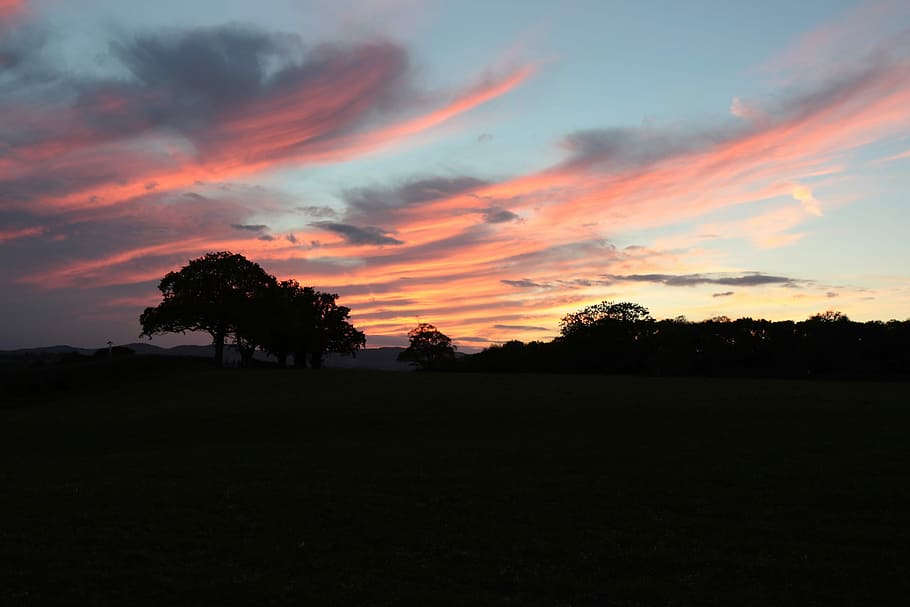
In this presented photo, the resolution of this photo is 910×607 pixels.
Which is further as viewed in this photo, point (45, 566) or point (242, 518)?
point (242, 518)

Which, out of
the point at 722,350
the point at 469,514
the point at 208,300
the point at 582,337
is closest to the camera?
the point at 469,514

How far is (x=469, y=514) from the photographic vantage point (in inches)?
868

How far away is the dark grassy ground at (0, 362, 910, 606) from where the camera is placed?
15.6 meters

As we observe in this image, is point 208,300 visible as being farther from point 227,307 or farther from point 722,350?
point 722,350

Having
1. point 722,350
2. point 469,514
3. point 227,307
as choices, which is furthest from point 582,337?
point 469,514

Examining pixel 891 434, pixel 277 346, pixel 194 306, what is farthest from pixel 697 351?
pixel 891 434

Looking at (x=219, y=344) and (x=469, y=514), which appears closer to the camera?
(x=469, y=514)

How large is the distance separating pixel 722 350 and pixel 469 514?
424 feet

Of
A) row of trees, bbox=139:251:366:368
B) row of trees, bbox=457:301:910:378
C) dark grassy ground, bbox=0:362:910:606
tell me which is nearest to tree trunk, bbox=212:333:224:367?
row of trees, bbox=139:251:366:368

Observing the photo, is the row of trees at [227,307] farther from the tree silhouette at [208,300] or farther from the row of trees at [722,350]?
the row of trees at [722,350]

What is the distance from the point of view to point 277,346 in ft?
428

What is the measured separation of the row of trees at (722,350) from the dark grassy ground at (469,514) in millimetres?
89131

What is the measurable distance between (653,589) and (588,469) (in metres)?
13.8

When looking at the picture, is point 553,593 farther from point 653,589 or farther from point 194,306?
point 194,306
